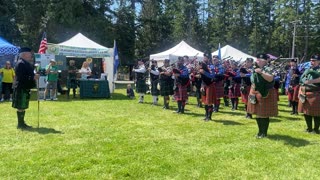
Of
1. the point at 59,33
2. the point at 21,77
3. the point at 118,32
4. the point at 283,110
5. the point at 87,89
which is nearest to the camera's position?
the point at 21,77

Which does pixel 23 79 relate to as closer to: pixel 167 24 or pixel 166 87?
pixel 166 87

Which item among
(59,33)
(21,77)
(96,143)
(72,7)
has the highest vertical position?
(72,7)

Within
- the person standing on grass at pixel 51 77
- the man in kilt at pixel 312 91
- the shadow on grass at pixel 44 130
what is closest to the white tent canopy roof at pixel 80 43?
the person standing on grass at pixel 51 77

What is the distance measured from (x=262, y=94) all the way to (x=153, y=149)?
2111 mm

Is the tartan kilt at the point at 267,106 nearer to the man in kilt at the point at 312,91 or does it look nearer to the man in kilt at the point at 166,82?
the man in kilt at the point at 312,91

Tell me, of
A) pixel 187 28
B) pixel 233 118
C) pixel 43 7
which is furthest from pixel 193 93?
pixel 187 28

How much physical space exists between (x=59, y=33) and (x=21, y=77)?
2082 cm

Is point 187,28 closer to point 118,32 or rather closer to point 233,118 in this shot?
point 118,32

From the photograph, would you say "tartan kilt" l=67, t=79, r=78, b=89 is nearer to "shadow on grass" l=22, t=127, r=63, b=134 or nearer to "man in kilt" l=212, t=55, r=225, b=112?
"man in kilt" l=212, t=55, r=225, b=112

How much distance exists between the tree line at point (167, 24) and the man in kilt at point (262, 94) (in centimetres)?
2200

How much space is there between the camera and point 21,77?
22.2ft

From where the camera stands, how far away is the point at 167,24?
41656 mm

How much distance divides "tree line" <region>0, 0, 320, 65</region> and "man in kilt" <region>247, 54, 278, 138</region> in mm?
22000

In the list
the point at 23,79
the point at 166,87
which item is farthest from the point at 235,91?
the point at 23,79
